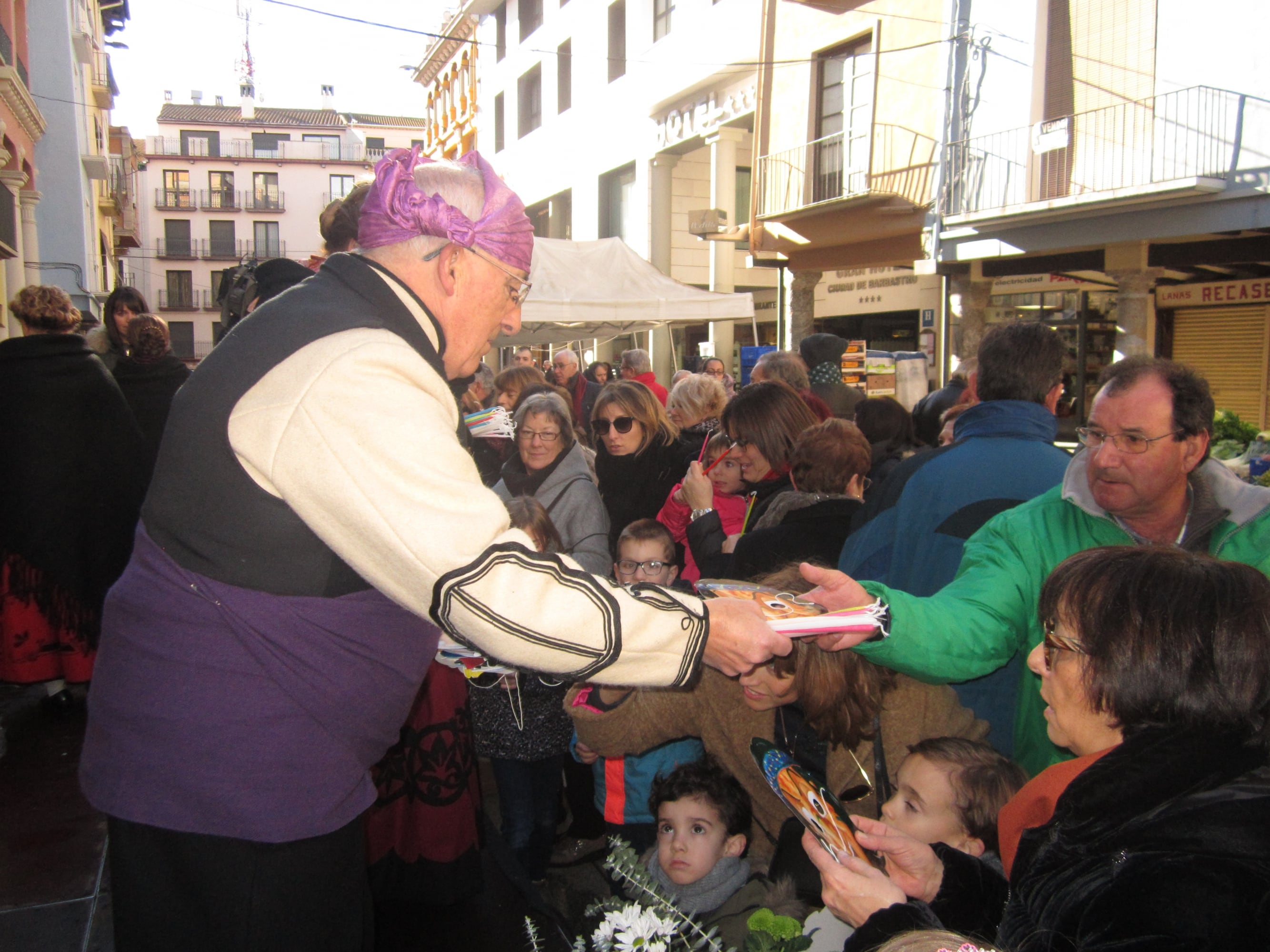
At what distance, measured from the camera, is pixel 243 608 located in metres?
1.46

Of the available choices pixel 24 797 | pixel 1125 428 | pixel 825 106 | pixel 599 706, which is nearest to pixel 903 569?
pixel 1125 428

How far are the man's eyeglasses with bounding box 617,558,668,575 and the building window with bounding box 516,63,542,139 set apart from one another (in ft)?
77.4

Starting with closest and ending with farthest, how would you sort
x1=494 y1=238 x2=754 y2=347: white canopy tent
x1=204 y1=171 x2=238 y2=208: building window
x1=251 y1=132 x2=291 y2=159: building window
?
x1=494 y1=238 x2=754 y2=347: white canopy tent → x1=204 y1=171 x2=238 y2=208: building window → x1=251 y1=132 x2=291 y2=159: building window

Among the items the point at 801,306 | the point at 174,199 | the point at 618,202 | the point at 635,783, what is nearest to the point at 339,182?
the point at 174,199

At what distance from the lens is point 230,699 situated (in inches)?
58.4

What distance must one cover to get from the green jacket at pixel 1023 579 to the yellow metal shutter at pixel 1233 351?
12.4m

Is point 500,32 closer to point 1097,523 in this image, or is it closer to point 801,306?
point 801,306

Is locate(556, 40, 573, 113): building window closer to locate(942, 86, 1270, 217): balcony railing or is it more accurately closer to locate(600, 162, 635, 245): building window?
locate(600, 162, 635, 245): building window

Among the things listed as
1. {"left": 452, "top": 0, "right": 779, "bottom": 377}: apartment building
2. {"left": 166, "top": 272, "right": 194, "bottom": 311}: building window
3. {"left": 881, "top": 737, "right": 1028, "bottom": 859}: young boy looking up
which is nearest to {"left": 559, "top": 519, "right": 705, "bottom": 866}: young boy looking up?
{"left": 881, "top": 737, "right": 1028, "bottom": 859}: young boy looking up

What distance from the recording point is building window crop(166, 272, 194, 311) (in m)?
55.2

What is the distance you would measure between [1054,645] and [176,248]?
204ft

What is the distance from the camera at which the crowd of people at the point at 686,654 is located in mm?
1348

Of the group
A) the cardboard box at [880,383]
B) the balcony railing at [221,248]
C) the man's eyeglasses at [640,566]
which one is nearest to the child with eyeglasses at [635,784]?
the man's eyeglasses at [640,566]

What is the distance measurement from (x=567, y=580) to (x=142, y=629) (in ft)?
2.28
